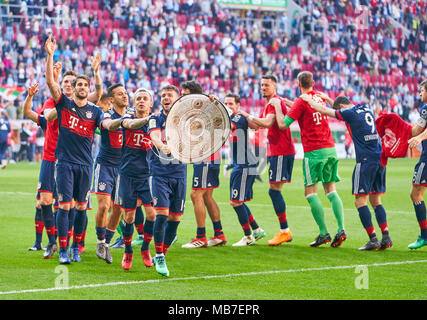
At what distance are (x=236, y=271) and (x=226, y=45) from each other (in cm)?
3017

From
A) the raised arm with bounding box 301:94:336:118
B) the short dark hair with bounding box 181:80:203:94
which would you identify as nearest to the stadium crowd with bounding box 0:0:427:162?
the raised arm with bounding box 301:94:336:118

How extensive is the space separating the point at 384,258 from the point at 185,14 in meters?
30.1

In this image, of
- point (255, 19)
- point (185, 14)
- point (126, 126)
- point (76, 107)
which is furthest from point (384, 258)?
point (255, 19)

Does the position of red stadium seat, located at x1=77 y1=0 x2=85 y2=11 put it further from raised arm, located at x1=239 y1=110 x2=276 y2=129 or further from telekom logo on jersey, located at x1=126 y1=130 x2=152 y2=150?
telekom logo on jersey, located at x1=126 y1=130 x2=152 y2=150

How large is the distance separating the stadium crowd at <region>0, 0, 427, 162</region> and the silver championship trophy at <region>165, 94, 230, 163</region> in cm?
2209

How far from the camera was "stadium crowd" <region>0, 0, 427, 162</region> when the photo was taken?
105 feet

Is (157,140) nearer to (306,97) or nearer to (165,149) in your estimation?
(165,149)

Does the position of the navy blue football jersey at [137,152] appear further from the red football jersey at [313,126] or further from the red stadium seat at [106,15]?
the red stadium seat at [106,15]

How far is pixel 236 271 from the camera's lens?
801 centimetres

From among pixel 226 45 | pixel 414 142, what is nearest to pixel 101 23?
pixel 226 45

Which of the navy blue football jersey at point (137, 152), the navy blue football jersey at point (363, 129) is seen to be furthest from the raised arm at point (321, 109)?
the navy blue football jersey at point (137, 152)

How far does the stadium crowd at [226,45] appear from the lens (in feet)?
105

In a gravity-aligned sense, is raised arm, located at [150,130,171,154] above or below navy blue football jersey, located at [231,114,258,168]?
above
